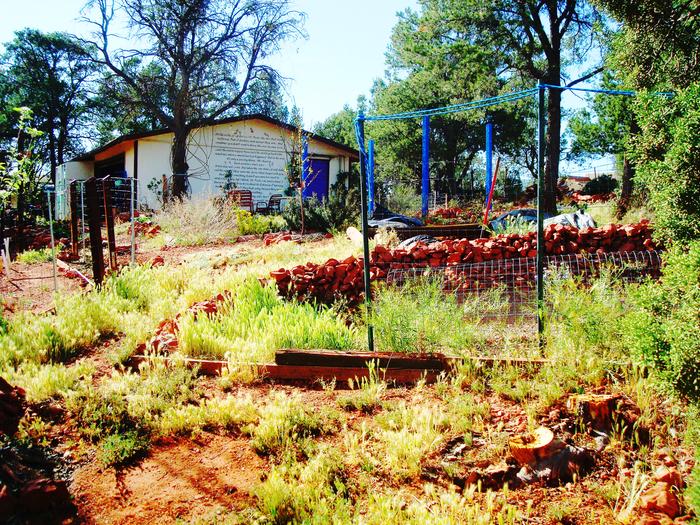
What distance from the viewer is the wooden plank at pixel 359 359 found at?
3.66 m

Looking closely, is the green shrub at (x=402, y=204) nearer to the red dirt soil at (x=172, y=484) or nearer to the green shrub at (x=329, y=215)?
the green shrub at (x=329, y=215)

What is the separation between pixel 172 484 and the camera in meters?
2.58

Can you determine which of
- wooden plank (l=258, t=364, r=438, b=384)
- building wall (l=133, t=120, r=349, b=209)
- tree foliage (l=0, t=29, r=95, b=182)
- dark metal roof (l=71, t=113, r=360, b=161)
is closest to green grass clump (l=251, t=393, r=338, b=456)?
wooden plank (l=258, t=364, r=438, b=384)

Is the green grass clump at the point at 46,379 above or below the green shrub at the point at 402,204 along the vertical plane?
below

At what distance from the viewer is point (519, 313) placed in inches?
204

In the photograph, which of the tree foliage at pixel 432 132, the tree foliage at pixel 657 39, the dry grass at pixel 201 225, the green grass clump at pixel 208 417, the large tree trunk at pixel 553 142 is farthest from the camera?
the tree foliage at pixel 432 132

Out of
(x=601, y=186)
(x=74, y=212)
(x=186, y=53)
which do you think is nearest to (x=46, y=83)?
(x=186, y=53)

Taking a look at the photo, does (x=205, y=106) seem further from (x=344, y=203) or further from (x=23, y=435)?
(x=23, y=435)

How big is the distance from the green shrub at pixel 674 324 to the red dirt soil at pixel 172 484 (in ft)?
6.58

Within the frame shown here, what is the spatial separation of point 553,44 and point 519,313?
12.9 metres

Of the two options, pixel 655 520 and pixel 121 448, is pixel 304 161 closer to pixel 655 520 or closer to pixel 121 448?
pixel 121 448

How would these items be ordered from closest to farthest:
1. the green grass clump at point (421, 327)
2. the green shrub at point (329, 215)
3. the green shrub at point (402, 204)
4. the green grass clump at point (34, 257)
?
1. the green grass clump at point (421, 327)
2. the green grass clump at point (34, 257)
3. the green shrub at point (329, 215)
4. the green shrub at point (402, 204)

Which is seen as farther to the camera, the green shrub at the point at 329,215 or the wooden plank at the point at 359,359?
the green shrub at the point at 329,215

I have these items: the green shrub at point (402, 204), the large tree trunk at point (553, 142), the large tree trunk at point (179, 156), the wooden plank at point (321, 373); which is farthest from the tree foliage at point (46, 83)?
the wooden plank at point (321, 373)
